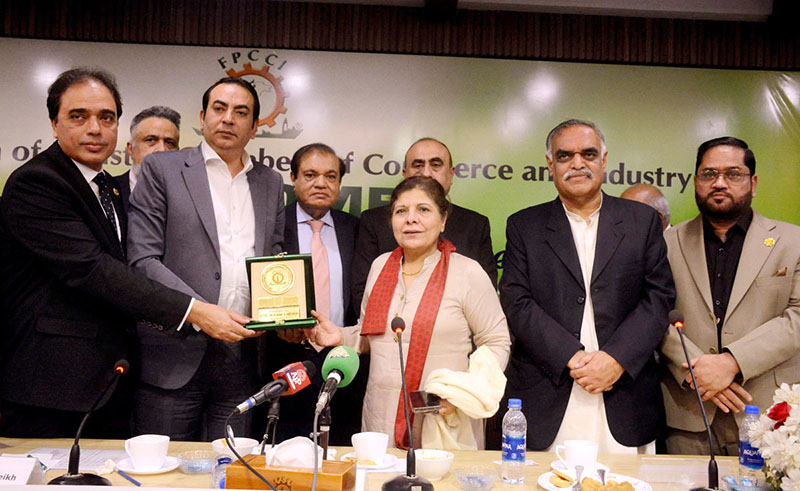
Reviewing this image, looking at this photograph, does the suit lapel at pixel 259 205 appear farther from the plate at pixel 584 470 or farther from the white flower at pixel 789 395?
the white flower at pixel 789 395

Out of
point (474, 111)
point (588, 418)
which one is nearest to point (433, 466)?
point (588, 418)

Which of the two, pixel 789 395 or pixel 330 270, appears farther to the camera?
Result: pixel 330 270

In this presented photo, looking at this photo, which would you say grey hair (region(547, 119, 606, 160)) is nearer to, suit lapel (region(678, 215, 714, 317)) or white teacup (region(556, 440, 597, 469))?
suit lapel (region(678, 215, 714, 317))

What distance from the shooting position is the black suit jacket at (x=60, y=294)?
2545 millimetres

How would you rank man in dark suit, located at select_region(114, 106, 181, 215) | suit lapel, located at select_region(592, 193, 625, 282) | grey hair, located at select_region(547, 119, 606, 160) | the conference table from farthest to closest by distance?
man in dark suit, located at select_region(114, 106, 181, 215), grey hair, located at select_region(547, 119, 606, 160), suit lapel, located at select_region(592, 193, 625, 282), the conference table

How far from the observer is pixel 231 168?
9.96 feet

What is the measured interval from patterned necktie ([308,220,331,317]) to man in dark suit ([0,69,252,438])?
34.6 inches

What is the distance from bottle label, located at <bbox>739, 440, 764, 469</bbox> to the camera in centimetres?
197

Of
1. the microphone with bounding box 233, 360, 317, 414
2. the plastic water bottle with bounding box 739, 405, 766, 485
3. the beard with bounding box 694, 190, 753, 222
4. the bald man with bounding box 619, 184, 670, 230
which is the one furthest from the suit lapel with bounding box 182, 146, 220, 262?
the bald man with bounding box 619, 184, 670, 230

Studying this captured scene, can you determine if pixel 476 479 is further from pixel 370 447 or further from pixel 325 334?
pixel 325 334

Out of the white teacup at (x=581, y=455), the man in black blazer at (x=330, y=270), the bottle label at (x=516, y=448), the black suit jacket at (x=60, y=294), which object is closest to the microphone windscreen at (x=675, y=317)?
the white teacup at (x=581, y=455)

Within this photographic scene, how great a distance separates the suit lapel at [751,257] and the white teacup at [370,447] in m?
1.82

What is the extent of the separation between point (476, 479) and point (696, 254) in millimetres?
1841

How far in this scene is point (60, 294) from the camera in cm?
263
